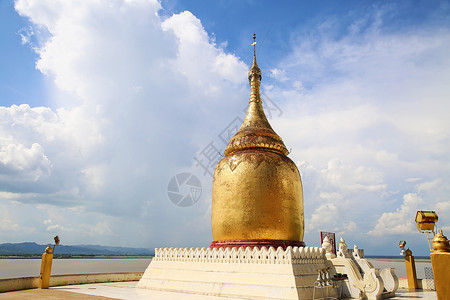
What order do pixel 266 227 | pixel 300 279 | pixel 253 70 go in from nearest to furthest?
pixel 300 279 < pixel 266 227 < pixel 253 70

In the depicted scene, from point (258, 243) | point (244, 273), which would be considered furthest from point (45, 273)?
point (258, 243)

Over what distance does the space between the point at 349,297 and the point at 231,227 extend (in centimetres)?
660

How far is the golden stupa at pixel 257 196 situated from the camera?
17.8m

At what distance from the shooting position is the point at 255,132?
2088 cm

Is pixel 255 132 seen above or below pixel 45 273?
above

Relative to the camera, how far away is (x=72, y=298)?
13445 millimetres

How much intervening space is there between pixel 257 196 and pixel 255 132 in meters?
4.54

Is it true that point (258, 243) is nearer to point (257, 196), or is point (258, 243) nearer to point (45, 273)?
point (257, 196)

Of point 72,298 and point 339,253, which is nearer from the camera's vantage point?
point 72,298

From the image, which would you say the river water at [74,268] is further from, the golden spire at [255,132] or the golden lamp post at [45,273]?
the golden spire at [255,132]

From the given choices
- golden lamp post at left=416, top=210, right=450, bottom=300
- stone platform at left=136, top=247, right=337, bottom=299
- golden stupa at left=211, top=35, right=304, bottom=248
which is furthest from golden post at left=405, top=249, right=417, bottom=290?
golden lamp post at left=416, top=210, right=450, bottom=300

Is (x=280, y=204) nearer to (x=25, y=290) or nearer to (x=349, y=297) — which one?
(x=349, y=297)

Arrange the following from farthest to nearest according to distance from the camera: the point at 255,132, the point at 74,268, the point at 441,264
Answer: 1. the point at 74,268
2. the point at 255,132
3. the point at 441,264

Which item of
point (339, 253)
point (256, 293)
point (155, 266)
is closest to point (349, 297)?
point (339, 253)
